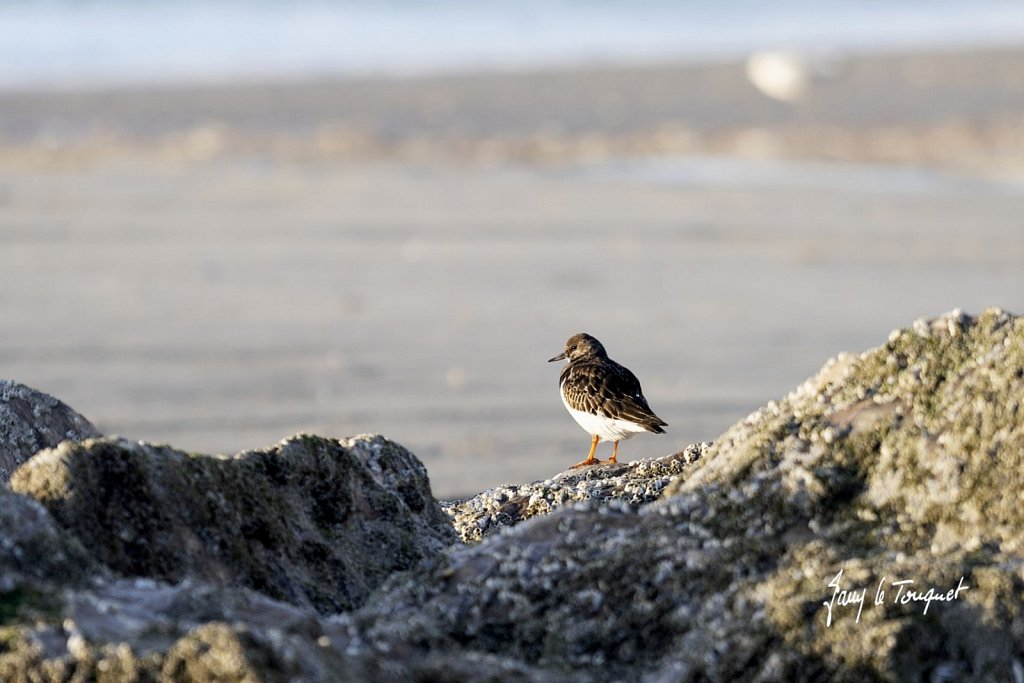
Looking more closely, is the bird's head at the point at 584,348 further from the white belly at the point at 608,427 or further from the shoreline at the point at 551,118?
the shoreline at the point at 551,118

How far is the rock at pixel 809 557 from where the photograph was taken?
116 inches

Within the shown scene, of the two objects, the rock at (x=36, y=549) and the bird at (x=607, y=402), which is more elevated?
the bird at (x=607, y=402)

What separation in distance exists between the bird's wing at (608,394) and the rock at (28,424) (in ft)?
8.87

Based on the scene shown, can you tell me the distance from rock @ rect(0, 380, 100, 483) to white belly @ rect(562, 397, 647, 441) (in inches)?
107

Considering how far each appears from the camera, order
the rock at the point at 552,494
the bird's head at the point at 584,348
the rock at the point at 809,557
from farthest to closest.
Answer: the bird's head at the point at 584,348 → the rock at the point at 552,494 → the rock at the point at 809,557

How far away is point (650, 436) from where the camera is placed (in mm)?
8875

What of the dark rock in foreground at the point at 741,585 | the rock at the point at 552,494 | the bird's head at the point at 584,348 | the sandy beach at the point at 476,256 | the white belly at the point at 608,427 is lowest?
the dark rock in foreground at the point at 741,585

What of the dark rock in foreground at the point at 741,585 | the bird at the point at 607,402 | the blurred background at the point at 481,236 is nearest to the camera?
the dark rock in foreground at the point at 741,585

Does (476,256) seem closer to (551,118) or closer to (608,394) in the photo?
(608,394)

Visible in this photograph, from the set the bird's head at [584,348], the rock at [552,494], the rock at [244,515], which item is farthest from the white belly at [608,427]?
the rock at [244,515]

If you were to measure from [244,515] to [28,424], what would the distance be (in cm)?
140

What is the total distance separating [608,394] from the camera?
679 centimetres

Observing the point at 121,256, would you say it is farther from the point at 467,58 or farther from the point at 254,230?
the point at 467,58

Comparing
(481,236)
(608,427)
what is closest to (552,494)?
(608,427)
